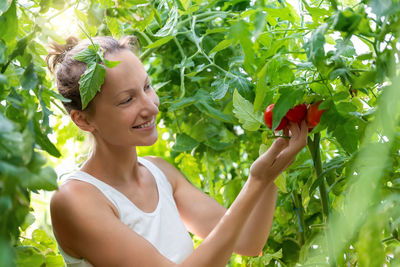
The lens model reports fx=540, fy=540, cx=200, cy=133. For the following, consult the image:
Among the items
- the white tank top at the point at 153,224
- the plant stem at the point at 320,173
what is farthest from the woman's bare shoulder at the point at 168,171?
the plant stem at the point at 320,173

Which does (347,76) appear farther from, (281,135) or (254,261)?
(254,261)

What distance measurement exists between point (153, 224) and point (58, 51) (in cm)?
46

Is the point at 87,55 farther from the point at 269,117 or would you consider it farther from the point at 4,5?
the point at 269,117

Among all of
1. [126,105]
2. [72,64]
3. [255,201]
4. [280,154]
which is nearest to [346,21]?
[280,154]

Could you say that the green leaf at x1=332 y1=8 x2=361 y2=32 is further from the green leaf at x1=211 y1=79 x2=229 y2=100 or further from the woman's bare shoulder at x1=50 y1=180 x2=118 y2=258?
the woman's bare shoulder at x1=50 y1=180 x2=118 y2=258

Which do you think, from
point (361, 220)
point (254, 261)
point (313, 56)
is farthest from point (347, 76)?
point (254, 261)

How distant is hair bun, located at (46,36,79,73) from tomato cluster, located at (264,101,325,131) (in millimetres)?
531

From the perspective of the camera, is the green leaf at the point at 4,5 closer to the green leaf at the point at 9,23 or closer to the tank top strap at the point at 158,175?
the green leaf at the point at 9,23

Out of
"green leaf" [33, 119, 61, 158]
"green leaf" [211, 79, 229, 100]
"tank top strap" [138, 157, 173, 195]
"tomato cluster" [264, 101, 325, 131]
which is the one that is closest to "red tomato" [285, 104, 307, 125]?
"tomato cluster" [264, 101, 325, 131]

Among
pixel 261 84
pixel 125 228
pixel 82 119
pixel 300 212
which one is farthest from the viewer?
pixel 300 212

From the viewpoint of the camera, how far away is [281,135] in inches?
40.1

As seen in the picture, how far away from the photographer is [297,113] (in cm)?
96

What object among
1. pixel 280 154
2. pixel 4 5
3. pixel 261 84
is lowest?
pixel 280 154

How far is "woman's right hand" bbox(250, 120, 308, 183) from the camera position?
98 centimetres
